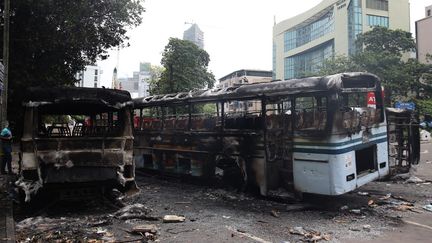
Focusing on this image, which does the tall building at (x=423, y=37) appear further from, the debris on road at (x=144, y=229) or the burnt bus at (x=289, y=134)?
the debris on road at (x=144, y=229)

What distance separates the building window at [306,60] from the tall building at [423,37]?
20800 millimetres

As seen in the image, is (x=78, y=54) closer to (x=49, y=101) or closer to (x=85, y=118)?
(x=85, y=118)

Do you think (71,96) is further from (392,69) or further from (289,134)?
(392,69)

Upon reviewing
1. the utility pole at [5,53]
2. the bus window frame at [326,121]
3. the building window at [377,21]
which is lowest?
the bus window frame at [326,121]

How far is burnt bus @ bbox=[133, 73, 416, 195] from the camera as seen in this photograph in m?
7.87

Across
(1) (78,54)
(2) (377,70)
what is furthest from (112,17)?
(2) (377,70)

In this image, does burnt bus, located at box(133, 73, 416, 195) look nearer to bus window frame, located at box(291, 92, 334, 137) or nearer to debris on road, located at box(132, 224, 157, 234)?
bus window frame, located at box(291, 92, 334, 137)

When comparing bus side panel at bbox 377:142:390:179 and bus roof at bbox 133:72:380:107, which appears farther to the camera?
bus side panel at bbox 377:142:390:179

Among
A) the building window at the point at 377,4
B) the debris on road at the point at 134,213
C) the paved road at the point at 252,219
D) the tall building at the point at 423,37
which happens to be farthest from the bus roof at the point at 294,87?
the building window at the point at 377,4

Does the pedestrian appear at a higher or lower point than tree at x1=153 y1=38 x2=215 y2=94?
lower

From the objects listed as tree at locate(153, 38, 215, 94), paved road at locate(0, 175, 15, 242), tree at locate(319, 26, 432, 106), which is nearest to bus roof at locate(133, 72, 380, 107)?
paved road at locate(0, 175, 15, 242)

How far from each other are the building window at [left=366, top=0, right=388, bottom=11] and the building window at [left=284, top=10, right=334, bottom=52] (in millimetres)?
7719

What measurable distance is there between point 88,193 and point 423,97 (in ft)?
112

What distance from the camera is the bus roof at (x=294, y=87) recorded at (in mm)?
7906
